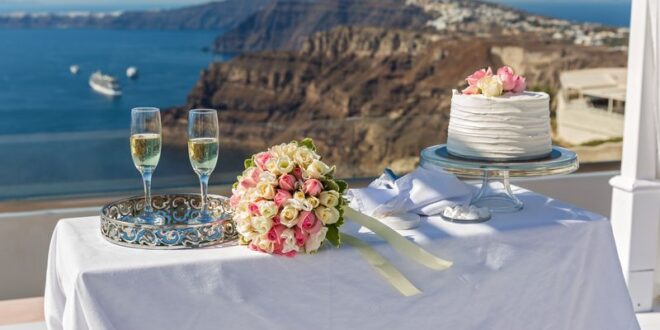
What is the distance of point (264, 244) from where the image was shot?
6.83 feet

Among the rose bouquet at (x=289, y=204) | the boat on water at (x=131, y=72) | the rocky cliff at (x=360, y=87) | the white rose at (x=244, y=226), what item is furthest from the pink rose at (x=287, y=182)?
the boat on water at (x=131, y=72)

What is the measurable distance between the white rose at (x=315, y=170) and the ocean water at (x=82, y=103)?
8.66ft

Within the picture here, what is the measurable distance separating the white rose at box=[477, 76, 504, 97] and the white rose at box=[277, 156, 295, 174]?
0.68 m

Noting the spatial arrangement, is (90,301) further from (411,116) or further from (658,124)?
(411,116)

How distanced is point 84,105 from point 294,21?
4.17ft

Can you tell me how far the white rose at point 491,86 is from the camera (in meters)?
2.51

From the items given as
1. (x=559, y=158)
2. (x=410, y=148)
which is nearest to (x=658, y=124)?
(x=559, y=158)

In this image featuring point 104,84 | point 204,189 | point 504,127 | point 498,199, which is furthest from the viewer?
point 104,84

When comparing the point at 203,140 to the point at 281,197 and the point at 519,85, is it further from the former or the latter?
the point at 519,85

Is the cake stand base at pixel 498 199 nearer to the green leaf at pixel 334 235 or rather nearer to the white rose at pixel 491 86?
the white rose at pixel 491 86

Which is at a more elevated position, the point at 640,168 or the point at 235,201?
the point at 235,201

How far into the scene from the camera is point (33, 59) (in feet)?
16.0

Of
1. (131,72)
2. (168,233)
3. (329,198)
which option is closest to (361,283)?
(329,198)

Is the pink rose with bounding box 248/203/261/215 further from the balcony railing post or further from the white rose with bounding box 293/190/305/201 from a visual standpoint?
the balcony railing post
